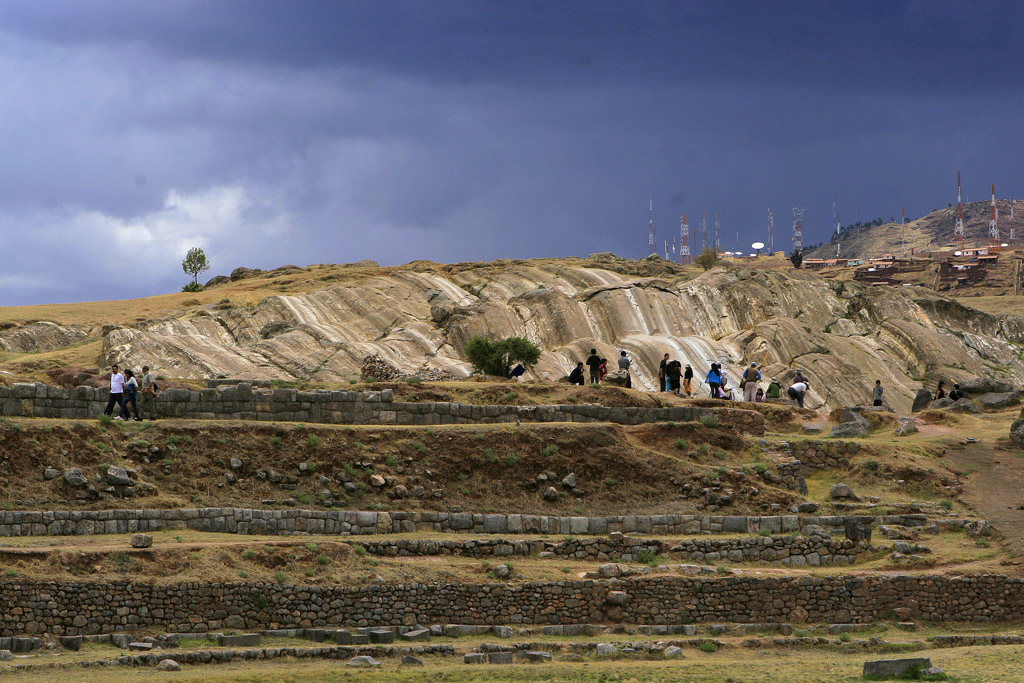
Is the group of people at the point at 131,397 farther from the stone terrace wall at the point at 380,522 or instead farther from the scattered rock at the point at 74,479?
the stone terrace wall at the point at 380,522

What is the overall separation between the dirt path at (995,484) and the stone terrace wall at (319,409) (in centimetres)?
650

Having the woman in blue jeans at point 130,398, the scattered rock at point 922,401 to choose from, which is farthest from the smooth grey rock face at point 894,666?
the scattered rock at point 922,401

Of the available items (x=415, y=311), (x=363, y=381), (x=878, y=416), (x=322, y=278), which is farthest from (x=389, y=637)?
(x=322, y=278)

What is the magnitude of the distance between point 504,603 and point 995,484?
15526 millimetres

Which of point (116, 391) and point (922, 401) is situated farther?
point (922, 401)

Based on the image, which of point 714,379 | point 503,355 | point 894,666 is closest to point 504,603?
point 894,666

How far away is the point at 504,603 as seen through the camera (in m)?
23.7

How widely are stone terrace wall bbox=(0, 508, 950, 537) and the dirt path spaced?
131cm

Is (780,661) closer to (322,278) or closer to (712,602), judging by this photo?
(712,602)

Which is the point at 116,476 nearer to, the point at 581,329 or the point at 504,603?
the point at 504,603

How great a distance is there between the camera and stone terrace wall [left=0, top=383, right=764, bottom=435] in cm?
3156

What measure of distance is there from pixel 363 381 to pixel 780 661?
70.0 ft

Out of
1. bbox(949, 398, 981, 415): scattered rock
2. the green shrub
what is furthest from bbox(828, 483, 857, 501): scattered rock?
the green shrub

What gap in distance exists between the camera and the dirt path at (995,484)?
27.9 m
